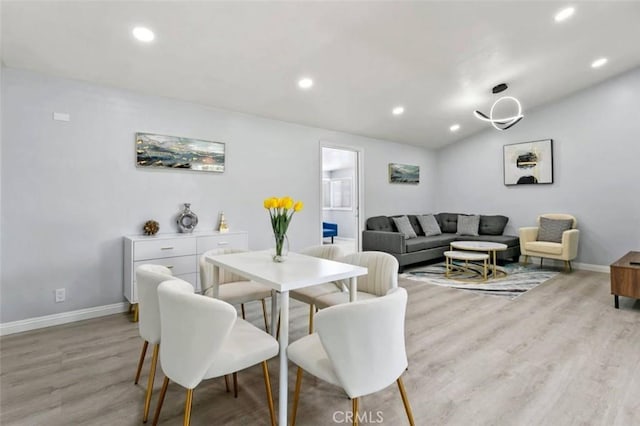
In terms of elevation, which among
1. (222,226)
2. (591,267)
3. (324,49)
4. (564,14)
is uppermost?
(564,14)

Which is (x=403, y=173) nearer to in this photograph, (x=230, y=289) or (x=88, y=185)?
(x=230, y=289)

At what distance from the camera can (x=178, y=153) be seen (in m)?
3.81

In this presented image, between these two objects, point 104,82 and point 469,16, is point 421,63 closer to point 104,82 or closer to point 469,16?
point 469,16

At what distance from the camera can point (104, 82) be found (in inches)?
129

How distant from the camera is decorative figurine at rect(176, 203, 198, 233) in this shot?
3.75 m

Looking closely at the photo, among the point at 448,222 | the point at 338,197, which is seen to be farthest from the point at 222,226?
the point at 338,197

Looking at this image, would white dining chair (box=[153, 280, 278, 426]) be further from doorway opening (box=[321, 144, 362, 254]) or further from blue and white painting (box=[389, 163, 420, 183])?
doorway opening (box=[321, 144, 362, 254])

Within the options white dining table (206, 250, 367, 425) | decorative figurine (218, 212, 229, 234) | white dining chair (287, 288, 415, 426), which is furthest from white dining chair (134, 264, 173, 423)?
decorative figurine (218, 212, 229, 234)

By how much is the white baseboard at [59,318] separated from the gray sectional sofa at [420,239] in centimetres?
383

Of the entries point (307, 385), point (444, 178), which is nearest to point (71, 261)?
point (307, 385)

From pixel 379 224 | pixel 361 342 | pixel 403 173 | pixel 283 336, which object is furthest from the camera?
pixel 403 173

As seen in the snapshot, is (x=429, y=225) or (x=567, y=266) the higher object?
(x=429, y=225)

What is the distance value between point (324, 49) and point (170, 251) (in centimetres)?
260

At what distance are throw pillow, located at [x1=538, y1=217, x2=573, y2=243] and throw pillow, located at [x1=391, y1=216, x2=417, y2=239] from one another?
7.06 feet
